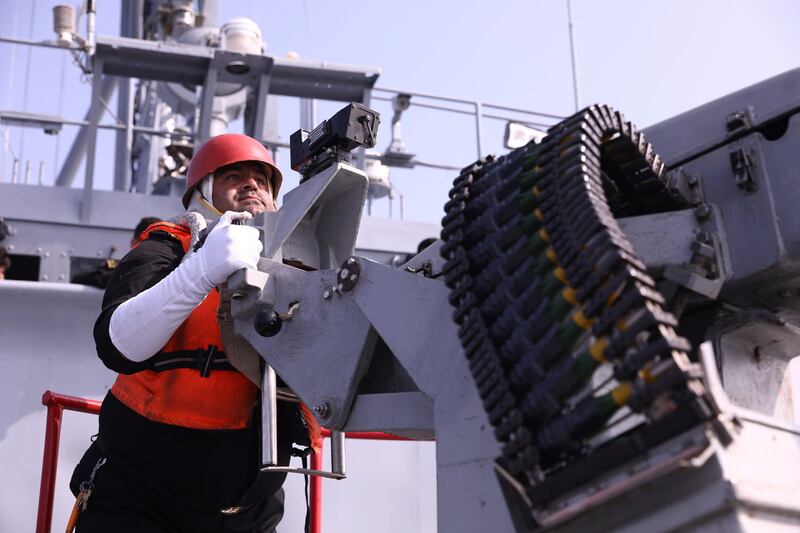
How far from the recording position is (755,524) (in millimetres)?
1544

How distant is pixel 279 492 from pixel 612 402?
5.72 ft

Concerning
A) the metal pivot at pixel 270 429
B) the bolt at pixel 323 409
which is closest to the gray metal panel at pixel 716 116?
the bolt at pixel 323 409

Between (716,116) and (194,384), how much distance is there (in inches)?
62.4

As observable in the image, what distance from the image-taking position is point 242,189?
10.7ft

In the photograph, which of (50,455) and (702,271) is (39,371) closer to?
(50,455)

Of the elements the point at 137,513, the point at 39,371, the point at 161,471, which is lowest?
the point at 137,513

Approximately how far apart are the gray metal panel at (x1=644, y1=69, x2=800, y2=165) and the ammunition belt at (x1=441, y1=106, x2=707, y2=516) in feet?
0.30

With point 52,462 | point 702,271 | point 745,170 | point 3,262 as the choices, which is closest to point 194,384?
point 52,462

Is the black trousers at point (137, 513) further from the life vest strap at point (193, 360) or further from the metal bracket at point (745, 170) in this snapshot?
the metal bracket at point (745, 170)

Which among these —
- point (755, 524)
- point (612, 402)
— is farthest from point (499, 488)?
point (755, 524)

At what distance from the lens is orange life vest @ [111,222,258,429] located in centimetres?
283

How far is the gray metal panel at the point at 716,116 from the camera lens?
195 cm

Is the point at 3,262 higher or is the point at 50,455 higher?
the point at 3,262

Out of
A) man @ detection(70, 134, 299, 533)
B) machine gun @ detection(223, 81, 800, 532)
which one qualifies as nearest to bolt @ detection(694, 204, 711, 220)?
machine gun @ detection(223, 81, 800, 532)
